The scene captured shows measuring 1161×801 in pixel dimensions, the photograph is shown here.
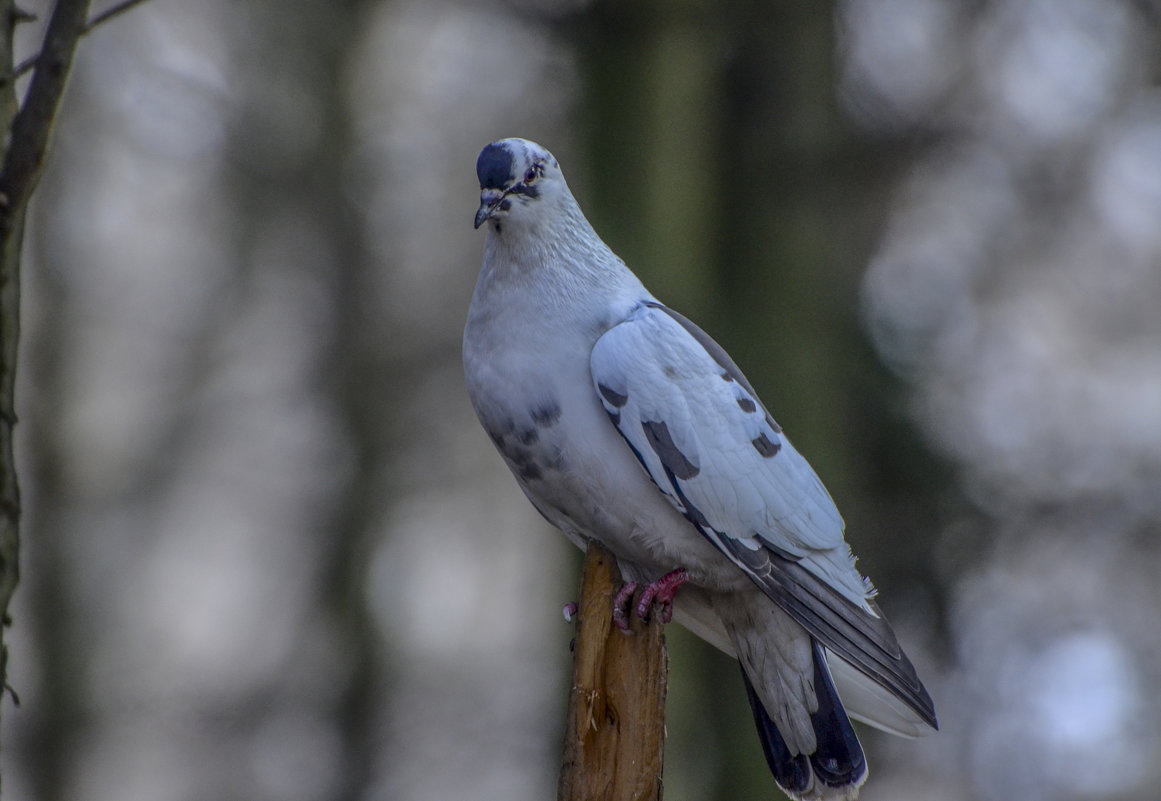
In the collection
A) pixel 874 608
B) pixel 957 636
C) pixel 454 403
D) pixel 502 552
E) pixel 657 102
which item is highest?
pixel 657 102

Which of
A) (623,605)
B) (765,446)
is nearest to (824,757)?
(623,605)

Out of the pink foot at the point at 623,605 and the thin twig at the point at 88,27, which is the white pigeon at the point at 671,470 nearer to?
the pink foot at the point at 623,605

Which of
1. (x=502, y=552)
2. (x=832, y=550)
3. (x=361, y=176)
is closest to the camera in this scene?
(x=832, y=550)

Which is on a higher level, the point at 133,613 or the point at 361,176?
the point at 361,176

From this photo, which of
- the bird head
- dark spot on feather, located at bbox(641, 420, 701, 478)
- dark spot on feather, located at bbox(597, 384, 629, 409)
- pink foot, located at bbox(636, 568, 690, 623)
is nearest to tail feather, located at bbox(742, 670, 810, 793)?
pink foot, located at bbox(636, 568, 690, 623)

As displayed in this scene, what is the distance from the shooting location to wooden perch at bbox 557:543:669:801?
8.80 feet

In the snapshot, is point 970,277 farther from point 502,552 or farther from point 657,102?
point 502,552

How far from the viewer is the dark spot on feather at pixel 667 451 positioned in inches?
124

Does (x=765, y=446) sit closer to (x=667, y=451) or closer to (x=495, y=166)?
(x=667, y=451)

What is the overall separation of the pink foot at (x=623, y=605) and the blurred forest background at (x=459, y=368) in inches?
115

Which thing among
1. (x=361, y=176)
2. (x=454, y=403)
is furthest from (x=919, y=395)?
(x=361, y=176)

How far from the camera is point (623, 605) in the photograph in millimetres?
3172

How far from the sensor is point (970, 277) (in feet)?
23.1

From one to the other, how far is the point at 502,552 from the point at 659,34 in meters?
4.27
